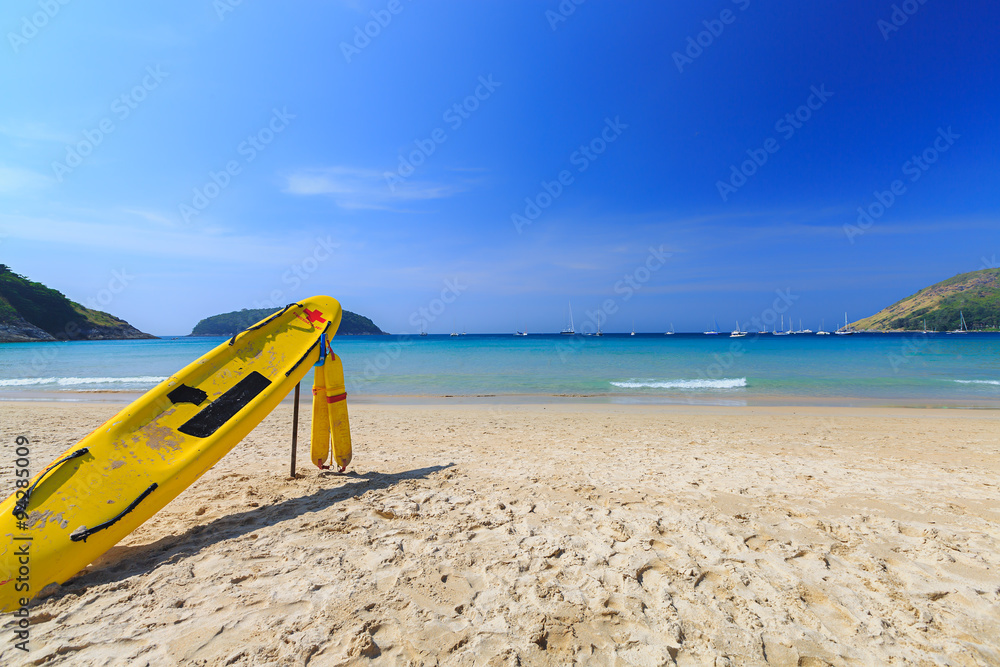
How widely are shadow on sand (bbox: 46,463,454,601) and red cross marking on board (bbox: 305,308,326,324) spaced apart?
6.51 ft

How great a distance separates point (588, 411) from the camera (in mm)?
11094

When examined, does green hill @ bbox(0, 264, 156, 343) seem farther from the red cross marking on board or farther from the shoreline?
the red cross marking on board

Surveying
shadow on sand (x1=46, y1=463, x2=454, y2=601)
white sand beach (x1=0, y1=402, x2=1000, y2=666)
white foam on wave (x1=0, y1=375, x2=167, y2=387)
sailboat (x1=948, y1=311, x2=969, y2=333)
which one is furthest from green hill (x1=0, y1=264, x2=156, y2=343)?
sailboat (x1=948, y1=311, x2=969, y2=333)

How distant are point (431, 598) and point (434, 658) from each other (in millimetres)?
504

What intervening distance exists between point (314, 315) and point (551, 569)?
397 centimetres

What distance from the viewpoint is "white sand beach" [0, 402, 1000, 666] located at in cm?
223

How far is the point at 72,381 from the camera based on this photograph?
62.9 ft

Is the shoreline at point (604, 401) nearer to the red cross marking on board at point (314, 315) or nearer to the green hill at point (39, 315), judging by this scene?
the red cross marking on board at point (314, 315)

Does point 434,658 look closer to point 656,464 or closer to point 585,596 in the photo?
point 585,596

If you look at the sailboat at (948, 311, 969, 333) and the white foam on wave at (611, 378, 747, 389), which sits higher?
the sailboat at (948, 311, 969, 333)

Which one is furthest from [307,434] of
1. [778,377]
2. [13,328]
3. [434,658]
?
[13,328]

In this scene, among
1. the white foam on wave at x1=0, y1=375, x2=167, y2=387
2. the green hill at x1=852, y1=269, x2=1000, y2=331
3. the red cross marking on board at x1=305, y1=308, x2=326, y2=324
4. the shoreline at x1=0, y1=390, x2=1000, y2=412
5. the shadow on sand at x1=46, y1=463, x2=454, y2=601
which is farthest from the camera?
the green hill at x1=852, y1=269, x2=1000, y2=331

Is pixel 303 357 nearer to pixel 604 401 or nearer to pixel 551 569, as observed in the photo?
pixel 551 569

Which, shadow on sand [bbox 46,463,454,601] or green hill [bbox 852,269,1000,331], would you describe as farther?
green hill [bbox 852,269,1000,331]
